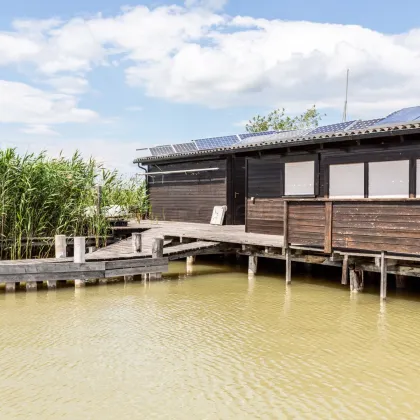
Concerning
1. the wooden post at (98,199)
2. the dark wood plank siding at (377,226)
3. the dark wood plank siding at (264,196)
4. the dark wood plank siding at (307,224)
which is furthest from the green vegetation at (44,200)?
the dark wood plank siding at (377,226)

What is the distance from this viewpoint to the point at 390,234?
10.7m

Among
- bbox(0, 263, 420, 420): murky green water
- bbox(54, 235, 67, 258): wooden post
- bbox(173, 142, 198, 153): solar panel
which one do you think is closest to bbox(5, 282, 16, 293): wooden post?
bbox(0, 263, 420, 420): murky green water

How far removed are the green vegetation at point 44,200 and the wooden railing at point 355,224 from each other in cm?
676

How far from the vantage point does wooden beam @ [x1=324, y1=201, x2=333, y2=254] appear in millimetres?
11781

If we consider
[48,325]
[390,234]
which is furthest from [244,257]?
[48,325]

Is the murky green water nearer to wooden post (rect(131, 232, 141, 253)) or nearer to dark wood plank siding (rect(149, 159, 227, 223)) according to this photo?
wooden post (rect(131, 232, 141, 253))

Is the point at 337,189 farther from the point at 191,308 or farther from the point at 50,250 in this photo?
the point at 50,250

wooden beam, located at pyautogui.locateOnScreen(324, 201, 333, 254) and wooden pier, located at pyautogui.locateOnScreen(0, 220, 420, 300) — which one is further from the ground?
wooden beam, located at pyautogui.locateOnScreen(324, 201, 333, 254)

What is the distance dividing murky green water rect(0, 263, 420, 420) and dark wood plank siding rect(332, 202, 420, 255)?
132 cm

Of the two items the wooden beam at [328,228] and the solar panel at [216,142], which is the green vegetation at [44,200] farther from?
the wooden beam at [328,228]

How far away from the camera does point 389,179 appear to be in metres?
13.0

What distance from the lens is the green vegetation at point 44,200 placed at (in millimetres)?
14062

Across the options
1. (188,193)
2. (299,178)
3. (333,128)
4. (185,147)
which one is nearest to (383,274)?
(299,178)

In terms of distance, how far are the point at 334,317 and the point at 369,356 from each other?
2.33 metres
